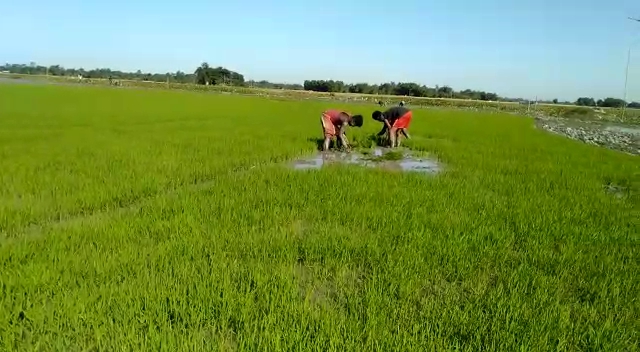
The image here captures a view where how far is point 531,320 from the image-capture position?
215cm

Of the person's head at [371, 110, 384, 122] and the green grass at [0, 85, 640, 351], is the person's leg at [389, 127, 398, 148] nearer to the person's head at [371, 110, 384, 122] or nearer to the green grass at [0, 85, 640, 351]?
the person's head at [371, 110, 384, 122]

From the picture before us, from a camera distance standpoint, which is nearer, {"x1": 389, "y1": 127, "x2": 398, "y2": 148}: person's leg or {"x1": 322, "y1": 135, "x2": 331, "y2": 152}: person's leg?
{"x1": 322, "y1": 135, "x2": 331, "y2": 152}: person's leg

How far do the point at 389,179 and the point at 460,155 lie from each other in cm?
327

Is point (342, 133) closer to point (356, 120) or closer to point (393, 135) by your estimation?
point (356, 120)

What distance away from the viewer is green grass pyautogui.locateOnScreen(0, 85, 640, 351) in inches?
77.8

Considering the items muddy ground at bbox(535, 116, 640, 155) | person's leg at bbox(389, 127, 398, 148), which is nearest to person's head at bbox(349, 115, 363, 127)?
person's leg at bbox(389, 127, 398, 148)

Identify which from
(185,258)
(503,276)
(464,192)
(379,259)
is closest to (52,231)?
(185,258)

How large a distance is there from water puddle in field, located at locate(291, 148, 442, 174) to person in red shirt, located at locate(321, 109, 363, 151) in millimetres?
Answer: 385

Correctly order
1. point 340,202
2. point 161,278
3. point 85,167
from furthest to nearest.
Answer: point 85,167
point 340,202
point 161,278

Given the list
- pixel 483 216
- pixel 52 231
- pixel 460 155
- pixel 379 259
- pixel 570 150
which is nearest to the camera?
pixel 379 259

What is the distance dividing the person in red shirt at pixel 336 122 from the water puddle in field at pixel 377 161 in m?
0.38

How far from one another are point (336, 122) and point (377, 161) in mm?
1168

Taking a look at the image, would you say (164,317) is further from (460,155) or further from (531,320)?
(460,155)

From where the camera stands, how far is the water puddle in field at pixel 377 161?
7.01 metres
